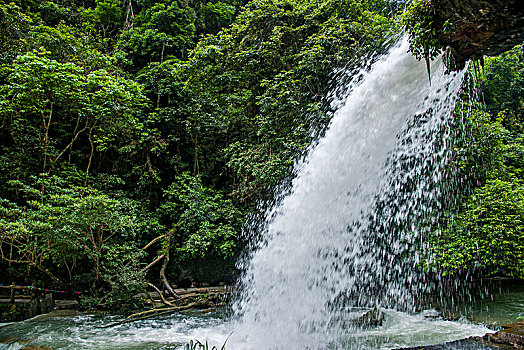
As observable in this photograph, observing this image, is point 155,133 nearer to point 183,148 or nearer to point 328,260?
point 183,148

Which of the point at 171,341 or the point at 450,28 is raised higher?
the point at 450,28

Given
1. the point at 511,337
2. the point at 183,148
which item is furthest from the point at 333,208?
the point at 183,148

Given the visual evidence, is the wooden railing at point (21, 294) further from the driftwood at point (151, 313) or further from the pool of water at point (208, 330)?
the driftwood at point (151, 313)

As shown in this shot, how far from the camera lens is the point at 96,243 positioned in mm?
8977

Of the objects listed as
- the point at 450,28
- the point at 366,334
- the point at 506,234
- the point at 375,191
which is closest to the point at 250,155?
the point at 375,191

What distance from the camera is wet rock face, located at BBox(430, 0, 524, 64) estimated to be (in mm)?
2572

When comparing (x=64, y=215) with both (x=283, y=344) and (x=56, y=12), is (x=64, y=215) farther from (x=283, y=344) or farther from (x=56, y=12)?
(x=56, y=12)

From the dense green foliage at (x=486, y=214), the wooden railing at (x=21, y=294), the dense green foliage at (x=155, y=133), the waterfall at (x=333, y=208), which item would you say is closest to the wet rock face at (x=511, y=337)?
the waterfall at (x=333, y=208)

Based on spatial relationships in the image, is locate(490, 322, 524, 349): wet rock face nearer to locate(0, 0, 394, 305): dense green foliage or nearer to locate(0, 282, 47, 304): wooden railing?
locate(0, 0, 394, 305): dense green foliage

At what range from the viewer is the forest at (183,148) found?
25.5ft

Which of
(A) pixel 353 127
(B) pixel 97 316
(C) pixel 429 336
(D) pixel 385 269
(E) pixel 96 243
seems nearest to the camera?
(C) pixel 429 336

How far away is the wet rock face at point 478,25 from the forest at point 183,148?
5.05m

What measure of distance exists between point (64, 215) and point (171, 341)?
382 cm

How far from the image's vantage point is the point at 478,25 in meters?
2.78
